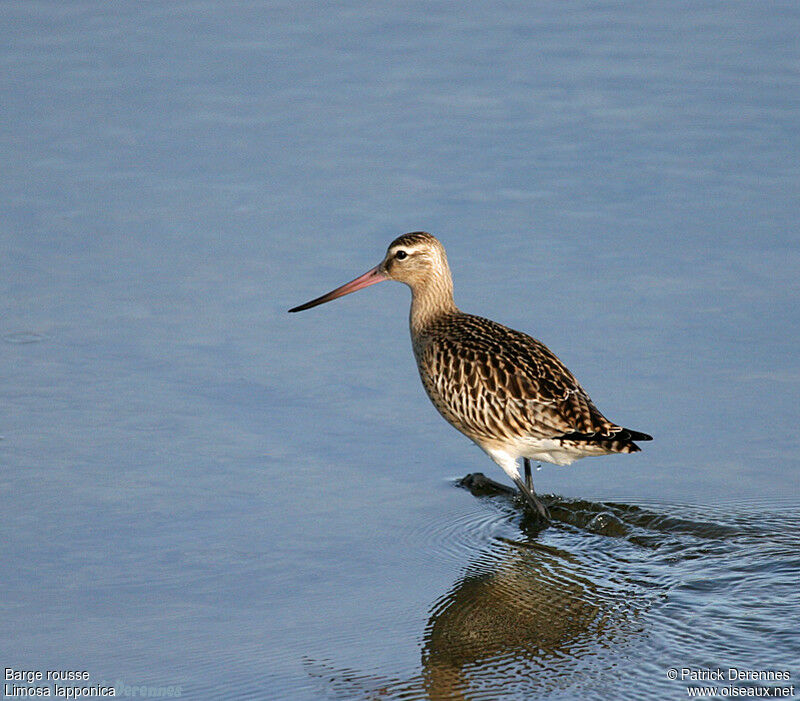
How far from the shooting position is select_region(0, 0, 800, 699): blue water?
6129mm

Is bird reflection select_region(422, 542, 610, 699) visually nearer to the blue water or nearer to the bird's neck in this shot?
the blue water

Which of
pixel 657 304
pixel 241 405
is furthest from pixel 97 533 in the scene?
pixel 657 304

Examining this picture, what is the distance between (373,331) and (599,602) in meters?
3.35

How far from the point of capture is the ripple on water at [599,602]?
5668 millimetres

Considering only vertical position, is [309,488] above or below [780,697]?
above

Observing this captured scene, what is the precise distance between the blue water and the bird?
28 centimetres

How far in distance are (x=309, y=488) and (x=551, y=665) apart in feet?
6.79

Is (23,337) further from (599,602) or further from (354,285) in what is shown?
(599,602)

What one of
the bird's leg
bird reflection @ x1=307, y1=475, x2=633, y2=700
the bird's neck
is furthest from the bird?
bird reflection @ x1=307, y1=475, x2=633, y2=700

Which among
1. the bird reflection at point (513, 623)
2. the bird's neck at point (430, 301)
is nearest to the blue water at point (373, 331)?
the bird reflection at point (513, 623)

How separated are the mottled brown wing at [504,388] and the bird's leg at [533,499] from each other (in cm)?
26

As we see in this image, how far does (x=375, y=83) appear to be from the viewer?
40.8ft

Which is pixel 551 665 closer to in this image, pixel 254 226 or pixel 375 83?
pixel 254 226

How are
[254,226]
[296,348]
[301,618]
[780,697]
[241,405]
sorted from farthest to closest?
1. [254,226]
2. [296,348]
3. [241,405]
4. [301,618]
5. [780,697]
